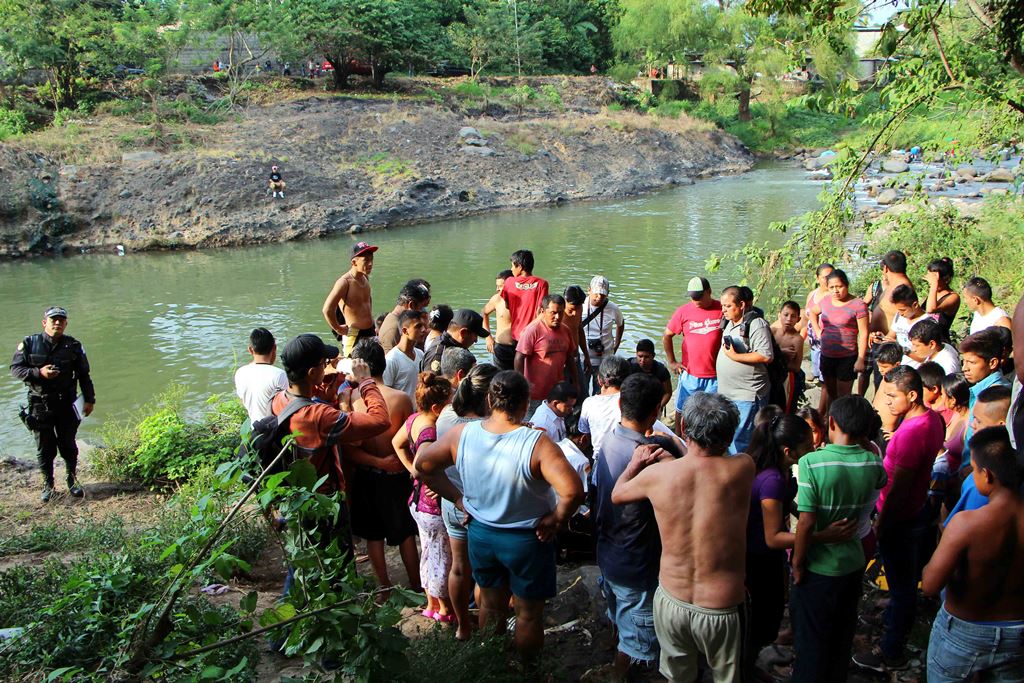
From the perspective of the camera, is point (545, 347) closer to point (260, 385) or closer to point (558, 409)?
point (558, 409)

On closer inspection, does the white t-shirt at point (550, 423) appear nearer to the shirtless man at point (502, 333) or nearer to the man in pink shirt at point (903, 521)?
the man in pink shirt at point (903, 521)

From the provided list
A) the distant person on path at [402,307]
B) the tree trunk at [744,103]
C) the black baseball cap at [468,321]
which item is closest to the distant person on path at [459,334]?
the black baseball cap at [468,321]

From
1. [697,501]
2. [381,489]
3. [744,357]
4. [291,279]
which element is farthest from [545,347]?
[291,279]

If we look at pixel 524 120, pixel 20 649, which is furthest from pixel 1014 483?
pixel 524 120

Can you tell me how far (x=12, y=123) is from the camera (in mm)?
24672

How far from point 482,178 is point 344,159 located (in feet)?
15.9

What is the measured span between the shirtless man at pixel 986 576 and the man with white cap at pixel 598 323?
4327 mm

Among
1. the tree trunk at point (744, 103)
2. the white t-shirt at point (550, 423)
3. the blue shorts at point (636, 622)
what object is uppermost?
the tree trunk at point (744, 103)

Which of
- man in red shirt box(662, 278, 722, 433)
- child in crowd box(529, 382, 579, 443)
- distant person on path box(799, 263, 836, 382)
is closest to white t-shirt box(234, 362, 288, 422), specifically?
child in crowd box(529, 382, 579, 443)

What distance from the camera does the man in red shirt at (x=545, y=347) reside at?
6.11 metres

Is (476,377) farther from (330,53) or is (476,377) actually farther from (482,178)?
(330,53)

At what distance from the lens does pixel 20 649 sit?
3.19 m

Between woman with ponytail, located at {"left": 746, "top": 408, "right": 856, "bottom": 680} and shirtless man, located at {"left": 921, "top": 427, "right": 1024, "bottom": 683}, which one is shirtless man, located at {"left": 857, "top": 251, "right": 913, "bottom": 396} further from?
shirtless man, located at {"left": 921, "top": 427, "right": 1024, "bottom": 683}

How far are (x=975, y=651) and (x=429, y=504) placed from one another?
2.61m
